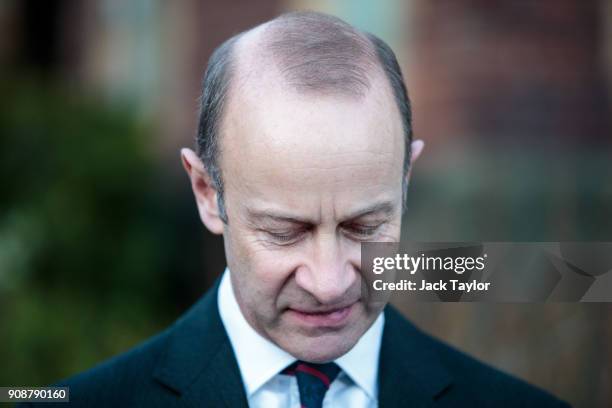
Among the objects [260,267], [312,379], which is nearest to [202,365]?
[312,379]

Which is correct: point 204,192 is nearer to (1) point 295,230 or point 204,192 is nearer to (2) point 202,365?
(1) point 295,230

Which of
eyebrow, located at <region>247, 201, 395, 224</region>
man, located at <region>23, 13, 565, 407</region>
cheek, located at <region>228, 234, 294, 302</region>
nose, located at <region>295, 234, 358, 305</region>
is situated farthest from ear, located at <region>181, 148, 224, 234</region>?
nose, located at <region>295, 234, 358, 305</region>

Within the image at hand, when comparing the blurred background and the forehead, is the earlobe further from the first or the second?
the blurred background

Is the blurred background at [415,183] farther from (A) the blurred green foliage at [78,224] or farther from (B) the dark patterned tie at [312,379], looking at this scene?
(B) the dark patterned tie at [312,379]

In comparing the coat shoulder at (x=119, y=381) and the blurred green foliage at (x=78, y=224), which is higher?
the coat shoulder at (x=119, y=381)

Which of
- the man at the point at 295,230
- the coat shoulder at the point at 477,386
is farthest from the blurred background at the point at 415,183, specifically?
the man at the point at 295,230

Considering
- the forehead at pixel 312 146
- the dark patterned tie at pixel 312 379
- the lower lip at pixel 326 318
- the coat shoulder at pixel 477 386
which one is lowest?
the coat shoulder at pixel 477 386

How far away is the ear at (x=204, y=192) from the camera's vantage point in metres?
2.71

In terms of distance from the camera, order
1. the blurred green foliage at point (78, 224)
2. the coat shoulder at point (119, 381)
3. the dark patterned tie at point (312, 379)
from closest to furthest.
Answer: the dark patterned tie at point (312, 379)
the coat shoulder at point (119, 381)
the blurred green foliage at point (78, 224)

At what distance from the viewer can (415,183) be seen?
23.0 ft

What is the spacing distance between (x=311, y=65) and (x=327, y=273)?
1.89 feet

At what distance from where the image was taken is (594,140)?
293 inches

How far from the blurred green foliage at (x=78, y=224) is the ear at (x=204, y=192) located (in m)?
3.71

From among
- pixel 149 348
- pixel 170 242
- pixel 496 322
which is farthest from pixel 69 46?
pixel 149 348
